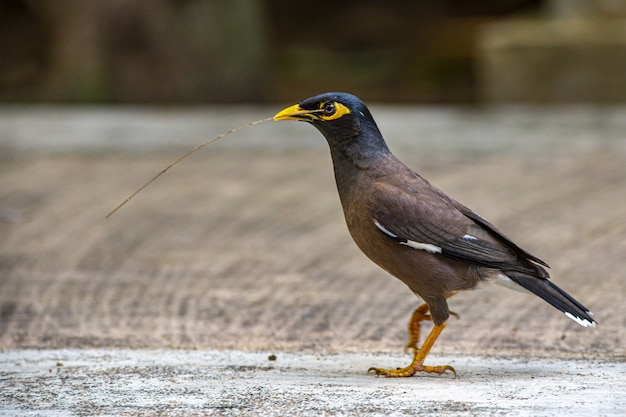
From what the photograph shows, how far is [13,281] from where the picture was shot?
6.03 meters

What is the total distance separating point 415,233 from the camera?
13.8 ft

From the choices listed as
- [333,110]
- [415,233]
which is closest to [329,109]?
[333,110]

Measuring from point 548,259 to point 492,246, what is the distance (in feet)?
7.08

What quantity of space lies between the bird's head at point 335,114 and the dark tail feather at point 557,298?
0.84 metres

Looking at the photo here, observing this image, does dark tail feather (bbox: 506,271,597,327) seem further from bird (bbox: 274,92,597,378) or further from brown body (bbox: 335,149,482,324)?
brown body (bbox: 335,149,482,324)

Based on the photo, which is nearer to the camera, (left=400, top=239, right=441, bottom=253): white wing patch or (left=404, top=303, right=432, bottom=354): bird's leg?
(left=400, top=239, right=441, bottom=253): white wing patch

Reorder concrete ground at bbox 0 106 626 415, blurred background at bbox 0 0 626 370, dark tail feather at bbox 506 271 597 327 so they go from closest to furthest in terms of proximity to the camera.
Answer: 1. concrete ground at bbox 0 106 626 415
2. dark tail feather at bbox 506 271 597 327
3. blurred background at bbox 0 0 626 370

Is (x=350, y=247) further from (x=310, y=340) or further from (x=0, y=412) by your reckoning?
(x=0, y=412)

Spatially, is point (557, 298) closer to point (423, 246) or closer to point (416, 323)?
point (423, 246)

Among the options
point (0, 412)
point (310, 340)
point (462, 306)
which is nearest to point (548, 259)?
point (462, 306)

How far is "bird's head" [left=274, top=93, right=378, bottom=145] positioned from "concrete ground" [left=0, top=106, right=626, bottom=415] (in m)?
0.95

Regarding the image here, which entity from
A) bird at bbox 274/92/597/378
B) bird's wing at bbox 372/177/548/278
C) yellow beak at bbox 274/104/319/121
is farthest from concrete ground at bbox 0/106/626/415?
yellow beak at bbox 274/104/319/121

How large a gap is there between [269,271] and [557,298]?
2379mm

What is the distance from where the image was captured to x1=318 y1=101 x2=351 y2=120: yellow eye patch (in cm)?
432
